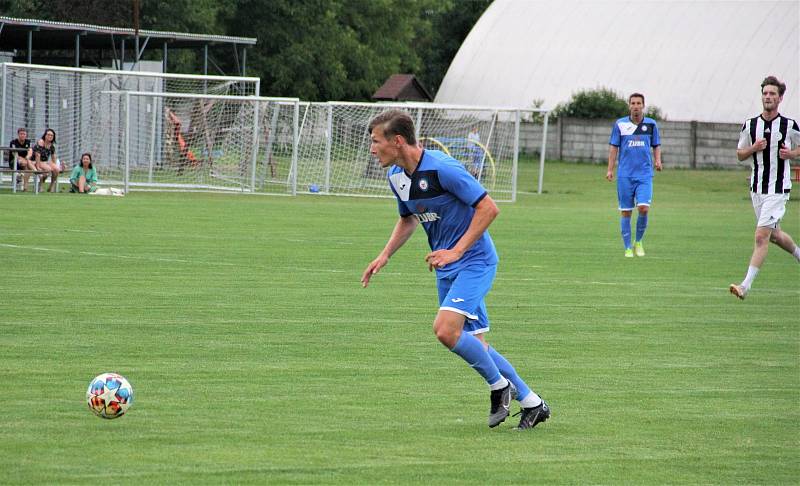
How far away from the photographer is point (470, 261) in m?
7.27

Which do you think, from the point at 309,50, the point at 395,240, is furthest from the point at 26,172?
the point at 309,50

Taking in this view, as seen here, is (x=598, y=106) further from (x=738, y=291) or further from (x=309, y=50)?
(x=738, y=291)

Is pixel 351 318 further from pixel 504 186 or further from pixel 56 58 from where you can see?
pixel 56 58

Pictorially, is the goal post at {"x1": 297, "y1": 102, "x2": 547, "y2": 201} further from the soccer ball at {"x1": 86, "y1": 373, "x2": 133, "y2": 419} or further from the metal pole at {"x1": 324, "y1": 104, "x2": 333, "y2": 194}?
the soccer ball at {"x1": 86, "y1": 373, "x2": 133, "y2": 419}

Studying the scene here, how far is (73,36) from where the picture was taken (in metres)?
42.4

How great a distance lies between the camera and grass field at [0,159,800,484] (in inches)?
246

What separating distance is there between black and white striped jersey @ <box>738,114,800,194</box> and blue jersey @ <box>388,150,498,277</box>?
275 inches

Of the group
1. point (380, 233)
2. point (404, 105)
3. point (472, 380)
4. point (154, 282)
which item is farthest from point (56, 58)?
point (472, 380)

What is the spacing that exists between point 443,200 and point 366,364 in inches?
86.1

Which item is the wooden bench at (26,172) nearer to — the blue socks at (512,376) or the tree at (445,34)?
the blue socks at (512,376)

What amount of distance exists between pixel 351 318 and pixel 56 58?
40575 millimetres

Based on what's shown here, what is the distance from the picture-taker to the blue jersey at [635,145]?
19.3 metres

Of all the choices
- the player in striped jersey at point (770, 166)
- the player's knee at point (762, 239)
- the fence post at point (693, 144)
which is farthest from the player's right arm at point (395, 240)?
the fence post at point (693, 144)

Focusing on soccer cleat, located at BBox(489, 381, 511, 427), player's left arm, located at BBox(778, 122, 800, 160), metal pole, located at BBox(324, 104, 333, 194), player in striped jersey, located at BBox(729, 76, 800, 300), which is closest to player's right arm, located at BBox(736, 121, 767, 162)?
player in striped jersey, located at BBox(729, 76, 800, 300)
